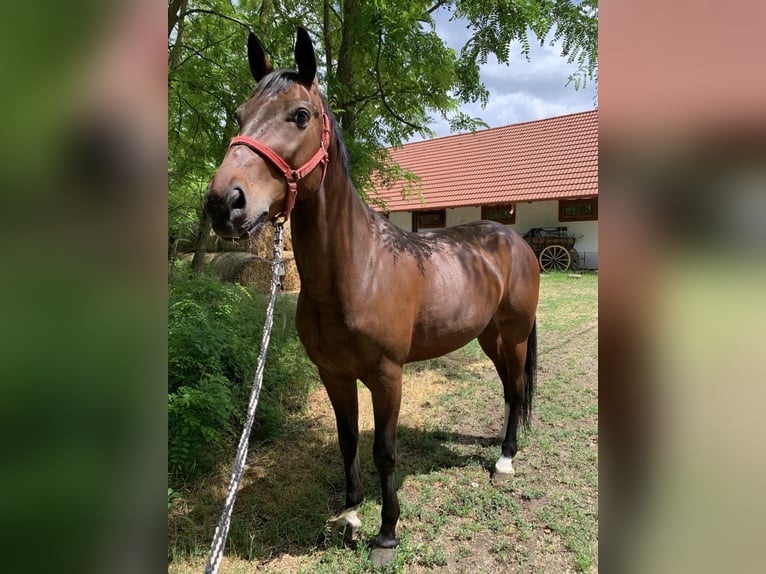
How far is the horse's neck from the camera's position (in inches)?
73.7

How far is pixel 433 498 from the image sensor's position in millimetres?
2707

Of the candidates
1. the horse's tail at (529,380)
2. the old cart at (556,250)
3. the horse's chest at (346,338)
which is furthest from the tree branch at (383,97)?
the old cart at (556,250)

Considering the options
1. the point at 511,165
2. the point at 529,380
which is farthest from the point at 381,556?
the point at 511,165

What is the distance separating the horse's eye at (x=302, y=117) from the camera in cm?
157

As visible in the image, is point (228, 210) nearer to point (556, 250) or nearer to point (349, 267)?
point (349, 267)

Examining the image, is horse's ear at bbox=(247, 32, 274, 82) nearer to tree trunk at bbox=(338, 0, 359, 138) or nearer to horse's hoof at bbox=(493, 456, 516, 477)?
tree trunk at bbox=(338, 0, 359, 138)

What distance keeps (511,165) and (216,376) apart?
1508 centimetres

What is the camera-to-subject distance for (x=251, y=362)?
3750 mm

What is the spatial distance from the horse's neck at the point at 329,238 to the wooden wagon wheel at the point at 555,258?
13.2 m

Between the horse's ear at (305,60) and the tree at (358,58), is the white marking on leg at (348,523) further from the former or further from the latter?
the tree at (358,58)
